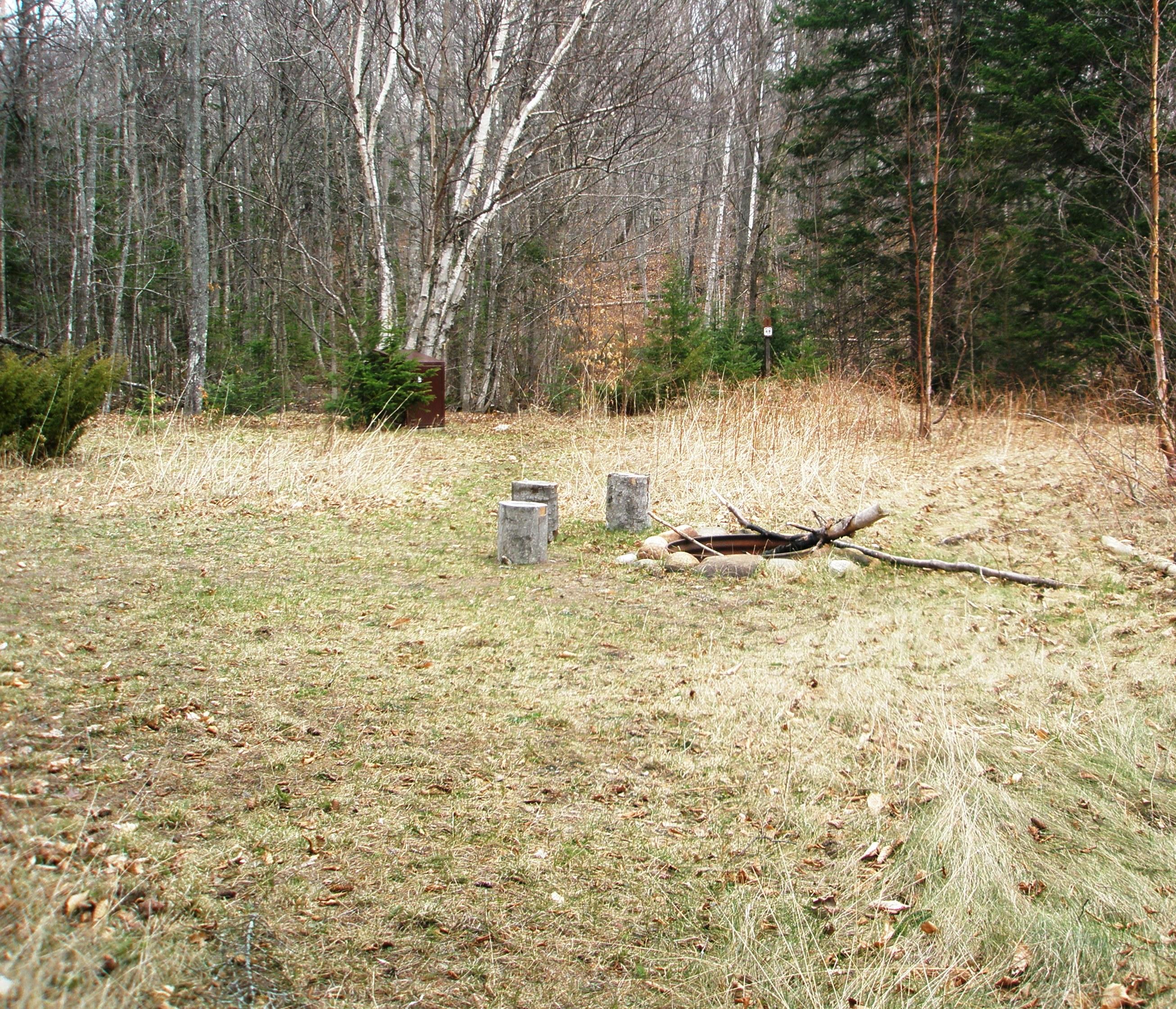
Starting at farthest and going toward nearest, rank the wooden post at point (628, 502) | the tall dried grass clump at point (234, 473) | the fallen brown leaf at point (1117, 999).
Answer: the tall dried grass clump at point (234, 473) < the wooden post at point (628, 502) < the fallen brown leaf at point (1117, 999)

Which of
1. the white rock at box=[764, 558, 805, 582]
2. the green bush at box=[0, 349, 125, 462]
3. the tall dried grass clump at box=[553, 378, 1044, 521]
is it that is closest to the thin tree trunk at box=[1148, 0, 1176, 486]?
the tall dried grass clump at box=[553, 378, 1044, 521]

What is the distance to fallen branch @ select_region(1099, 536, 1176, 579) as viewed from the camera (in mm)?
5766

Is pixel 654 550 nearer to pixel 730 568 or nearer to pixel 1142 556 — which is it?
pixel 730 568

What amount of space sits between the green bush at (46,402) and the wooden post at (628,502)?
16.4 ft

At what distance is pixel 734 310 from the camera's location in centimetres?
1955

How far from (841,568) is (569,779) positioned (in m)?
3.42

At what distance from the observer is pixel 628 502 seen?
7168 mm

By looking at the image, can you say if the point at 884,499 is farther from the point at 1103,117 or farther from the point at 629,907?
the point at 1103,117

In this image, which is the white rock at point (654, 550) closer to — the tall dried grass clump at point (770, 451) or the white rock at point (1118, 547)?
the tall dried grass clump at point (770, 451)

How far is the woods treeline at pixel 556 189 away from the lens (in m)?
13.2

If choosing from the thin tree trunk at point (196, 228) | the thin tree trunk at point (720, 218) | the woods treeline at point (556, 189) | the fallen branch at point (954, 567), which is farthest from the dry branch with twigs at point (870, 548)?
the thin tree trunk at point (720, 218)

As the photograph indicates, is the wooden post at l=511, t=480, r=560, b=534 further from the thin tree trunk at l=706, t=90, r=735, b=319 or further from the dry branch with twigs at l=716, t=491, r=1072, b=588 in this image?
the thin tree trunk at l=706, t=90, r=735, b=319

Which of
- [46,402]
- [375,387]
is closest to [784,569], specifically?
[46,402]

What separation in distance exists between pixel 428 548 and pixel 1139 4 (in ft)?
23.9
